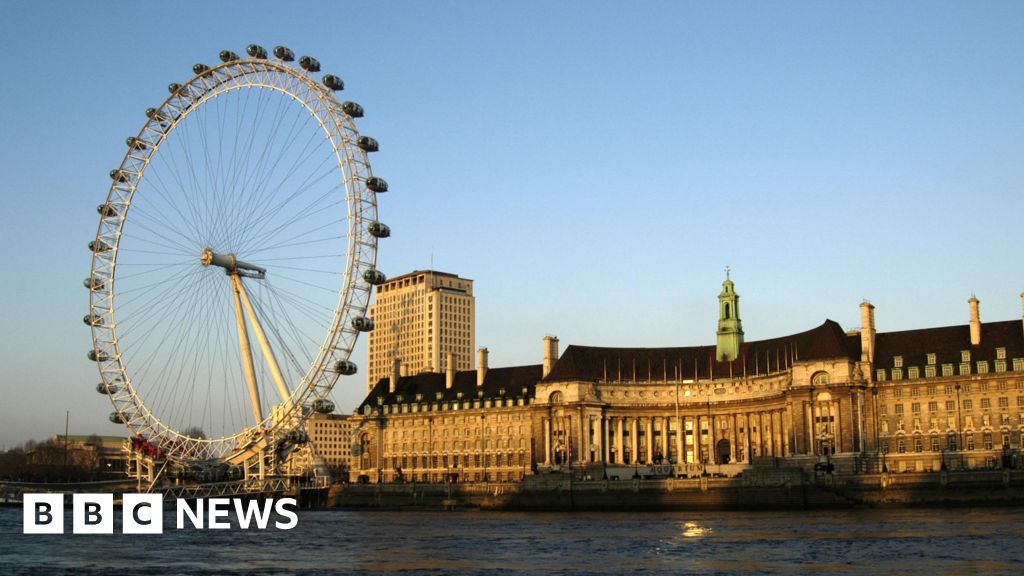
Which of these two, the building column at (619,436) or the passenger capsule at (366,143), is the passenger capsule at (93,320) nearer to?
the passenger capsule at (366,143)

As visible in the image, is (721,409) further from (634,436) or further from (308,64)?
(308,64)

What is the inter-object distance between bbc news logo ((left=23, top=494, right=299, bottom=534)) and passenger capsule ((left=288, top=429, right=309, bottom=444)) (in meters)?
5.60

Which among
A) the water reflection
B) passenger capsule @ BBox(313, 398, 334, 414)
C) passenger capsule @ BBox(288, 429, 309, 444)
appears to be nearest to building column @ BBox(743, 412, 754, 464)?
passenger capsule @ BBox(288, 429, 309, 444)

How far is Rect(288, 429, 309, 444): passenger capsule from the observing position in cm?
10644

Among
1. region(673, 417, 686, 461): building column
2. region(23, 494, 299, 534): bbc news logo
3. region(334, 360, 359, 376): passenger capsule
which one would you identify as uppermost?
region(334, 360, 359, 376): passenger capsule

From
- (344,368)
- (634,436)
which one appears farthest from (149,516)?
(634,436)

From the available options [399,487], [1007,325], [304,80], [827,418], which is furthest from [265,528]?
[1007,325]

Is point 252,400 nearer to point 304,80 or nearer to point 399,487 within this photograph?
point 304,80

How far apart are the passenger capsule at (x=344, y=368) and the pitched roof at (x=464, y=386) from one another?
219 feet

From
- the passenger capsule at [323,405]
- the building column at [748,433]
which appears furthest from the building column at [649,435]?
the passenger capsule at [323,405]

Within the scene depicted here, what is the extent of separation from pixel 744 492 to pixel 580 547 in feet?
152

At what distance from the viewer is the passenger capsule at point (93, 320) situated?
105938 mm

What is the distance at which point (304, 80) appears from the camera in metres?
92.8

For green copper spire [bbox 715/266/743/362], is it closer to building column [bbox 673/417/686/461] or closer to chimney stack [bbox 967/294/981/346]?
building column [bbox 673/417/686/461]
